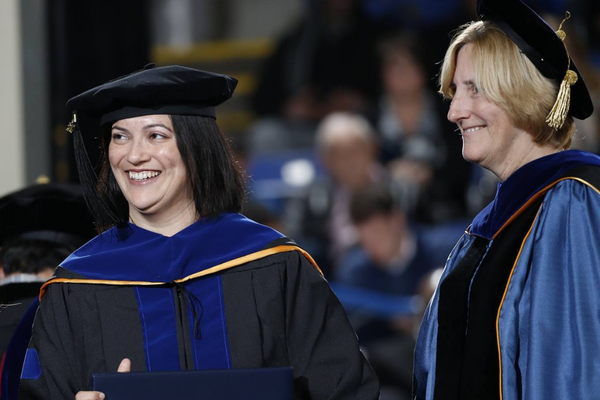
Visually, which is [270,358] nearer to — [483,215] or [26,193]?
[483,215]

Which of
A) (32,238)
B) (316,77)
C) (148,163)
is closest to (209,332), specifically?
(148,163)

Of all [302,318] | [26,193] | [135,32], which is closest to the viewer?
[302,318]

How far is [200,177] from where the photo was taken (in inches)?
108

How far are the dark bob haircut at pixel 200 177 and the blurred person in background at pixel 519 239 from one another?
2.12 feet

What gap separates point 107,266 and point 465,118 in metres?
1.05

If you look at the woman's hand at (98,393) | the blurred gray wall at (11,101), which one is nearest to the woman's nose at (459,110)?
the woman's hand at (98,393)

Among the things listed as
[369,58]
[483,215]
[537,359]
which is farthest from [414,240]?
[537,359]

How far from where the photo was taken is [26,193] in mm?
3197

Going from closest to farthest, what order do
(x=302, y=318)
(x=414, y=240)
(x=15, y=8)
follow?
1. (x=302, y=318)
2. (x=15, y=8)
3. (x=414, y=240)

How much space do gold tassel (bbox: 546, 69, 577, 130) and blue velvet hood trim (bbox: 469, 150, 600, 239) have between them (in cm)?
9

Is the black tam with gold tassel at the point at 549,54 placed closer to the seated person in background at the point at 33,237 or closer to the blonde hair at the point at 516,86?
the blonde hair at the point at 516,86

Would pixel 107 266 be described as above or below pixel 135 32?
below

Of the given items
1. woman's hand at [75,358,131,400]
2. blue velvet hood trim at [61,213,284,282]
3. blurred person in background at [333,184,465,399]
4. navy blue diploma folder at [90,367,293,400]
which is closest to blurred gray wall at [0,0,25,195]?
blurred person in background at [333,184,465,399]

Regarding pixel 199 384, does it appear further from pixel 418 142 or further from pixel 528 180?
pixel 418 142
